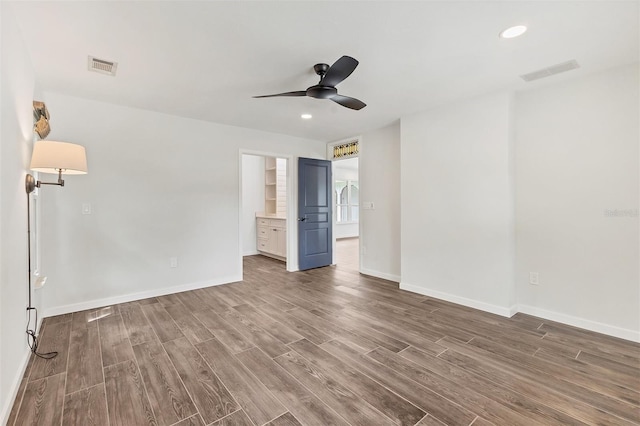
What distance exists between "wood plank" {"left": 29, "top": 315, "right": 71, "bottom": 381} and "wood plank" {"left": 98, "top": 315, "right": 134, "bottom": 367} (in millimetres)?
249

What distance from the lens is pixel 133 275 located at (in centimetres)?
369

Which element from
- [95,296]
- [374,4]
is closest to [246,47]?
[374,4]

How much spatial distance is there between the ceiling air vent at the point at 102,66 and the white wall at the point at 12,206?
1.36 ft

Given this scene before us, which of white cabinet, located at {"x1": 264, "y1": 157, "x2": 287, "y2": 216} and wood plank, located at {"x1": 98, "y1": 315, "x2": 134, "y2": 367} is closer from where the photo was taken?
wood plank, located at {"x1": 98, "y1": 315, "x2": 134, "y2": 367}

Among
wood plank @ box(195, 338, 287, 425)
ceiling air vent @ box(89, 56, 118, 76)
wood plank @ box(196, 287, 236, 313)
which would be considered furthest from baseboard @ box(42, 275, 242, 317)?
ceiling air vent @ box(89, 56, 118, 76)

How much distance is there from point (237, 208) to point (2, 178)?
296 centimetres

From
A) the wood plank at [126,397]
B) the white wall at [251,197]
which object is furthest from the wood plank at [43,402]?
the white wall at [251,197]

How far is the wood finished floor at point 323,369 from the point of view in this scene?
1.68m

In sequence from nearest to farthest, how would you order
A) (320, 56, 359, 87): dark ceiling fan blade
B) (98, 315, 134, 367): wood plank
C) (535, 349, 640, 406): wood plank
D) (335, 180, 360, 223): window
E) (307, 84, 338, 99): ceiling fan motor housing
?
(535, 349, 640, 406): wood plank < (320, 56, 359, 87): dark ceiling fan blade < (98, 315, 134, 367): wood plank < (307, 84, 338, 99): ceiling fan motor housing < (335, 180, 360, 223): window

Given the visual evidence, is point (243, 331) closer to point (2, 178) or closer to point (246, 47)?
point (2, 178)

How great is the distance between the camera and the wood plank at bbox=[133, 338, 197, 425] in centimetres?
169

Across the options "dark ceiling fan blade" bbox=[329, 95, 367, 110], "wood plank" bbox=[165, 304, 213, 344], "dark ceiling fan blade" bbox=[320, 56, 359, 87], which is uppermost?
"dark ceiling fan blade" bbox=[320, 56, 359, 87]

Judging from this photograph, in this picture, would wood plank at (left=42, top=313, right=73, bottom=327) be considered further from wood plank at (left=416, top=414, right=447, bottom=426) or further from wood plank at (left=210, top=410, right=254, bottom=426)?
wood plank at (left=416, top=414, right=447, bottom=426)

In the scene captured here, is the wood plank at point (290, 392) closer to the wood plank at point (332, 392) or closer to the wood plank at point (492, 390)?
the wood plank at point (332, 392)
